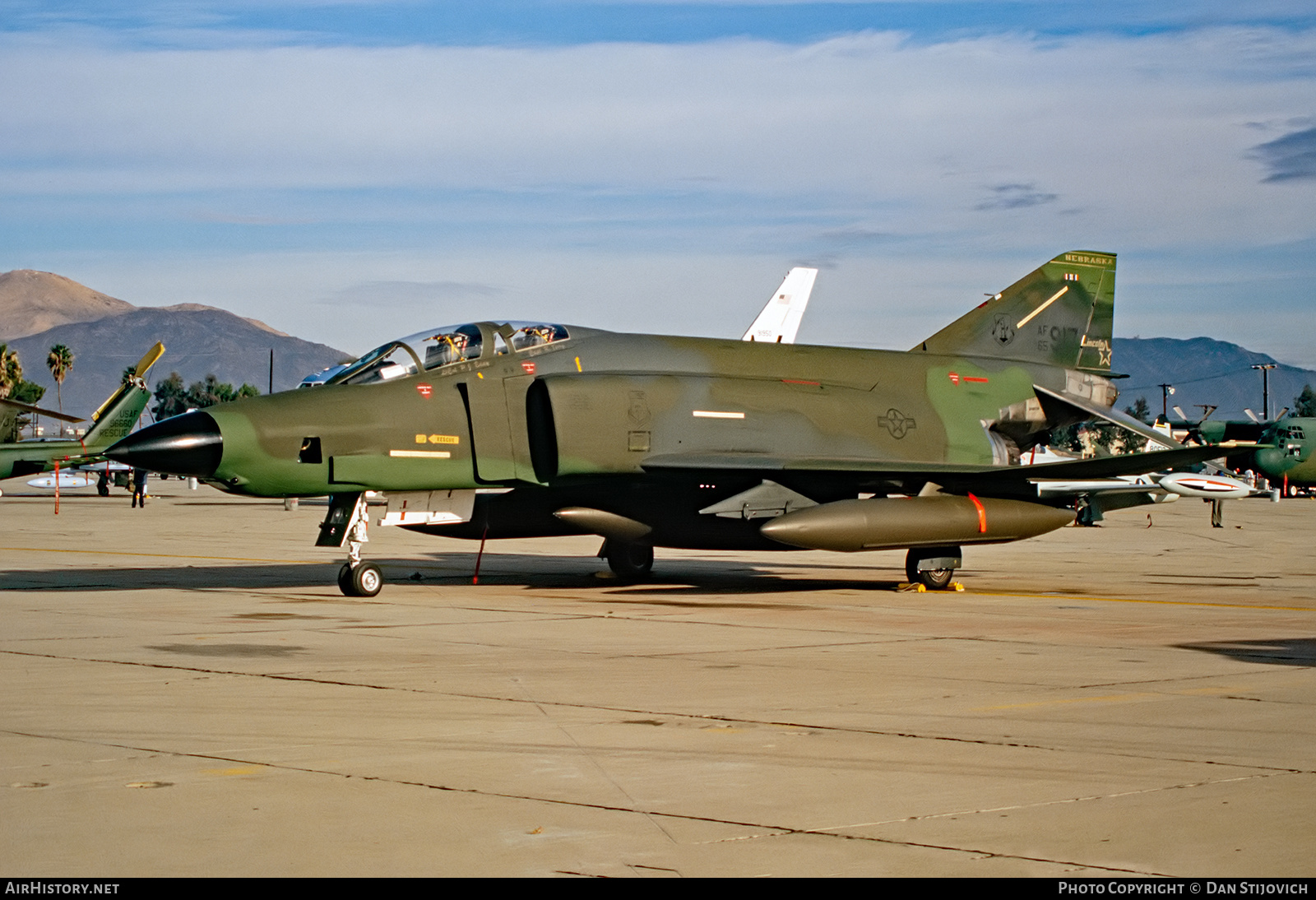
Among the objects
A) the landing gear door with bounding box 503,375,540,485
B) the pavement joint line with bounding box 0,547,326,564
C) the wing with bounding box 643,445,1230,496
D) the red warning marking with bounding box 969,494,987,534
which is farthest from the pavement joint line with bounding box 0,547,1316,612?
the landing gear door with bounding box 503,375,540,485

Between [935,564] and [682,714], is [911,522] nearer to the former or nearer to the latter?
[935,564]

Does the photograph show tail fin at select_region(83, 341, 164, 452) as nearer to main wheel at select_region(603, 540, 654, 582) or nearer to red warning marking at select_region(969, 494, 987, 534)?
main wheel at select_region(603, 540, 654, 582)

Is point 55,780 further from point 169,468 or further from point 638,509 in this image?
point 638,509

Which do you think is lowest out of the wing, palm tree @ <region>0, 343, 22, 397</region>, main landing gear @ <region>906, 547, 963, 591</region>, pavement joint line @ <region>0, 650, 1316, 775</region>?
pavement joint line @ <region>0, 650, 1316, 775</region>

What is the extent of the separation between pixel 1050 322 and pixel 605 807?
15693 mm

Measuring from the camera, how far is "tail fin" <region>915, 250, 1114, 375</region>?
19234 mm

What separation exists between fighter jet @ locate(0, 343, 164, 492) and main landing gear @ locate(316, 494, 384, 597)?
31.9 meters

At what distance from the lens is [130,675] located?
28.6 feet

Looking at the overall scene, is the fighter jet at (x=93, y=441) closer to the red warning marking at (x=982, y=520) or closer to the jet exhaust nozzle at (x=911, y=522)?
the jet exhaust nozzle at (x=911, y=522)

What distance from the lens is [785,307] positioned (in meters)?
30.5

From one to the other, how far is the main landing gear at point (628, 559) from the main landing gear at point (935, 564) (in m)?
3.47

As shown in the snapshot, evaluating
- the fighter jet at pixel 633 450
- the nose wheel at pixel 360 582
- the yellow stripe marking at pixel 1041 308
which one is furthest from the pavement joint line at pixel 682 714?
the yellow stripe marking at pixel 1041 308

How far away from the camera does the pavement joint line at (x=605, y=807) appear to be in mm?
4617
